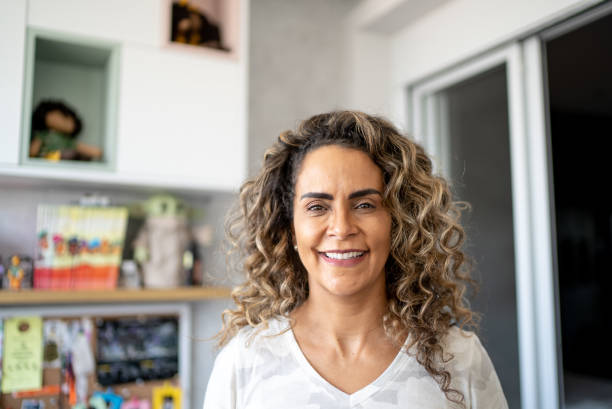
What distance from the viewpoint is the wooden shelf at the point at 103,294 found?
5.71ft

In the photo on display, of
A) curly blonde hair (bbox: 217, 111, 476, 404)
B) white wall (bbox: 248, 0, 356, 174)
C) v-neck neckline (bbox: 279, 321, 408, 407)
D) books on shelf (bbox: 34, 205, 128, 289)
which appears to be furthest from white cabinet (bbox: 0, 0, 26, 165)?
v-neck neckline (bbox: 279, 321, 408, 407)

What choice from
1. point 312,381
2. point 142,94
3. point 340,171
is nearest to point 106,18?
point 142,94

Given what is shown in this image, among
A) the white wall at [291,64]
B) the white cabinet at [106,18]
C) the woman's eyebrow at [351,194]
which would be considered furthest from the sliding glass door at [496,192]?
the white cabinet at [106,18]

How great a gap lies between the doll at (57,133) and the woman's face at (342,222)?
1015mm

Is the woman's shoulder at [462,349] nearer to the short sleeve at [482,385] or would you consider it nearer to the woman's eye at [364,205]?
the short sleeve at [482,385]

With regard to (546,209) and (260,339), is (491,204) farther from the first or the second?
(260,339)

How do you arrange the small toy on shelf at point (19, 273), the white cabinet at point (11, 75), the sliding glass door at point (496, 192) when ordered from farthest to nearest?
the sliding glass door at point (496, 192) < the small toy on shelf at point (19, 273) < the white cabinet at point (11, 75)

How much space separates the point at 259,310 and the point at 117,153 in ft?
2.73

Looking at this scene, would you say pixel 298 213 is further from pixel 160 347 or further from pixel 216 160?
pixel 160 347

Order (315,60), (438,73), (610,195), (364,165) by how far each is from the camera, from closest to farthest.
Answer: (364,165)
(610,195)
(438,73)
(315,60)

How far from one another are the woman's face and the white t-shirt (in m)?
0.18

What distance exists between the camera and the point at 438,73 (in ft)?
7.82

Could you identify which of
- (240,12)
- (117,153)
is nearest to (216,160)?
(117,153)

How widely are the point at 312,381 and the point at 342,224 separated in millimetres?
349
